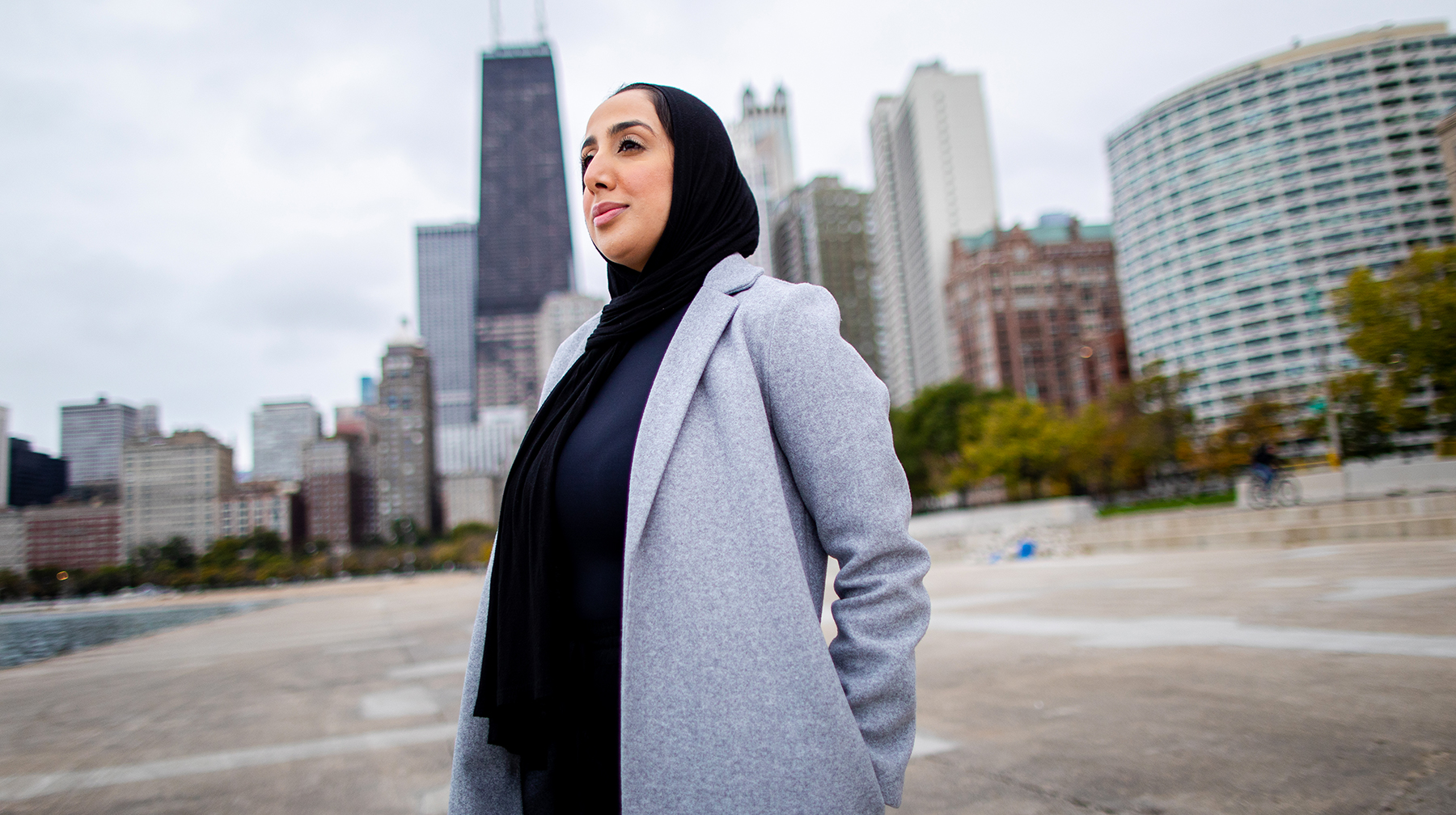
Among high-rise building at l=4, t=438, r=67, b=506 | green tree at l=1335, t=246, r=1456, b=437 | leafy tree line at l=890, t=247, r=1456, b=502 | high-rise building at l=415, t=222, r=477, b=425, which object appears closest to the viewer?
high-rise building at l=4, t=438, r=67, b=506

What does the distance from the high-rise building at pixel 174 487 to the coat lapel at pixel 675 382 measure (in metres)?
20.0

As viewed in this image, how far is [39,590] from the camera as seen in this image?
10445 millimetres

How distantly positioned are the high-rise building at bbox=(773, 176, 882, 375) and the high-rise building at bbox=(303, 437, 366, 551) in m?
66.9

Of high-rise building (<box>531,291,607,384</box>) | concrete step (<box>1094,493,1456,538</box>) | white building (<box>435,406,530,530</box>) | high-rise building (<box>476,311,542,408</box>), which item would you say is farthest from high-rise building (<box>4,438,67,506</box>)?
high-rise building (<box>476,311,542,408</box>)

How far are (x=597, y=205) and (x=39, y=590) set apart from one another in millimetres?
13486

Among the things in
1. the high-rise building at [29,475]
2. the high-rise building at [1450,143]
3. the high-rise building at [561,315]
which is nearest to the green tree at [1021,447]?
the high-rise building at [1450,143]

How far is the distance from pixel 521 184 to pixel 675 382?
16762 cm

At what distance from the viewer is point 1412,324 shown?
826 inches

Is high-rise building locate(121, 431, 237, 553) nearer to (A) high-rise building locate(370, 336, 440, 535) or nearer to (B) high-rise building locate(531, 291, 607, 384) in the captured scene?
(A) high-rise building locate(370, 336, 440, 535)

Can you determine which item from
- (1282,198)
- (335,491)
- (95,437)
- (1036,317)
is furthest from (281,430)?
(1282,198)

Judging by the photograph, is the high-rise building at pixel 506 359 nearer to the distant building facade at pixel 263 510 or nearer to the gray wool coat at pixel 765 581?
the distant building facade at pixel 263 510

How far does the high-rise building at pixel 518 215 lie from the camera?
509 ft

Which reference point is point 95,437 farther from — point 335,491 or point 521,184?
point 521,184

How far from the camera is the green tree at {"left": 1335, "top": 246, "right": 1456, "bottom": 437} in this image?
1962cm
